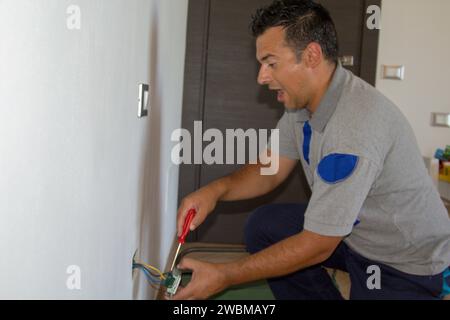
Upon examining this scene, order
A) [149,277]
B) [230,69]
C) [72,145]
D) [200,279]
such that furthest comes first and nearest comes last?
[230,69]
[149,277]
[200,279]
[72,145]

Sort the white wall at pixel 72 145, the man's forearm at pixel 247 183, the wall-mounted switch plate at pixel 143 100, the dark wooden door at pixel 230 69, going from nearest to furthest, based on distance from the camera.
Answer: the white wall at pixel 72 145
the wall-mounted switch plate at pixel 143 100
the man's forearm at pixel 247 183
the dark wooden door at pixel 230 69

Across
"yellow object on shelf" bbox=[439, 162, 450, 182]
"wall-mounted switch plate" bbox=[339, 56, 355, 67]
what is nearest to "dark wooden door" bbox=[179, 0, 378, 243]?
"wall-mounted switch plate" bbox=[339, 56, 355, 67]

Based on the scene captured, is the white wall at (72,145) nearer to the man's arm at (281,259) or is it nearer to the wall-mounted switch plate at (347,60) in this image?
the man's arm at (281,259)

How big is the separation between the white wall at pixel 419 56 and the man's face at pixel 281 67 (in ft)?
5.34

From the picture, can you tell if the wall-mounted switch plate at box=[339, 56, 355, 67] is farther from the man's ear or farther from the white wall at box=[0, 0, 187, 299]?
the white wall at box=[0, 0, 187, 299]

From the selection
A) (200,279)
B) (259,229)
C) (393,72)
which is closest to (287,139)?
(259,229)

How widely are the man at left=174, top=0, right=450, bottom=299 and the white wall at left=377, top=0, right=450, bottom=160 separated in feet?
4.95

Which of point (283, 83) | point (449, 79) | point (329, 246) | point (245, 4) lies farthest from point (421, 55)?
point (329, 246)

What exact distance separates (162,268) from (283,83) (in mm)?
956

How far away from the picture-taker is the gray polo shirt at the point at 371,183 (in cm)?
115

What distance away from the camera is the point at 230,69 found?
2.60m

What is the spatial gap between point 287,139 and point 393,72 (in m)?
1.39

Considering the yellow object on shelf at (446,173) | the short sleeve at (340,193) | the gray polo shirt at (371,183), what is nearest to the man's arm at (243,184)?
the gray polo shirt at (371,183)

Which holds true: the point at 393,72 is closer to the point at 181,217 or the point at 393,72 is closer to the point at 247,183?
the point at 247,183
